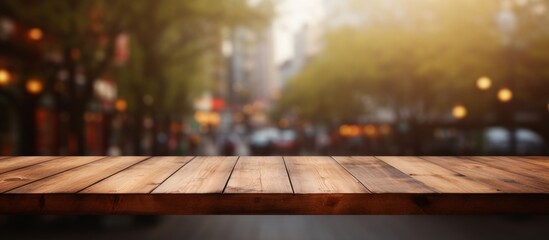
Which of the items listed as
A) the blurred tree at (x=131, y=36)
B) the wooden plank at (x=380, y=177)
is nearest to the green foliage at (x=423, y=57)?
the blurred tree at (x=131, y=36)

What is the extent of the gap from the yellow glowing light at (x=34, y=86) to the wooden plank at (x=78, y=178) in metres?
13.7

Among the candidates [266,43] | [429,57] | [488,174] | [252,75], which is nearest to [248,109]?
[252,75]

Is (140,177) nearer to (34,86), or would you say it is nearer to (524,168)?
(524,168)

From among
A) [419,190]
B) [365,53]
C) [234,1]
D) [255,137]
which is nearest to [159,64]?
[234,1]

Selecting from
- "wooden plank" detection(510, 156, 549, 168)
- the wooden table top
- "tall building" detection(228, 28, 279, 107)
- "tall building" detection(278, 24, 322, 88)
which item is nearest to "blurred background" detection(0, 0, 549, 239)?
"wooden plank" detection(510, 156, 549, 168)

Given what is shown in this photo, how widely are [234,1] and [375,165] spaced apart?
595 inches

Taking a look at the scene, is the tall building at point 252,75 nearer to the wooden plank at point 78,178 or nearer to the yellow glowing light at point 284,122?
the yellow glowing light at point 284,122

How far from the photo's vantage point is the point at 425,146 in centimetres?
2278

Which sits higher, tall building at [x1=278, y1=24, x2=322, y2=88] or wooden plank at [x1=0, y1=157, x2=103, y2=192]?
tall building at [x1=278, y1=24, x2=322, y2=88]

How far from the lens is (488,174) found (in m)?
2.90

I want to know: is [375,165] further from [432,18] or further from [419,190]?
[432,18]

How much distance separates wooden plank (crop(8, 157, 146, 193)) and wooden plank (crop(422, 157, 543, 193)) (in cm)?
182

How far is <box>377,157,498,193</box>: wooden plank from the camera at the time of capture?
7.78 feet

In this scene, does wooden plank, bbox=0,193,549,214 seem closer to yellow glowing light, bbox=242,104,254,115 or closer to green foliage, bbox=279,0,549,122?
green foliage, bbox=279,0,549,122
